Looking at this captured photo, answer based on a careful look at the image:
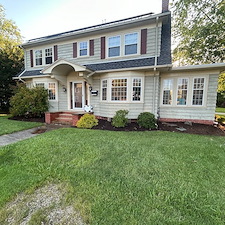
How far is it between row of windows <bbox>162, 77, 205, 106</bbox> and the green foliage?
8043mm

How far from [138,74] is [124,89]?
1143mm

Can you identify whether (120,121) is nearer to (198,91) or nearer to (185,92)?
(185,92)

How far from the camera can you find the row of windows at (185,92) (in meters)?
7.54

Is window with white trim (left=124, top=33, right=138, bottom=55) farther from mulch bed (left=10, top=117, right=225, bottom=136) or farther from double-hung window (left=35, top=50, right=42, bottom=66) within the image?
double-hung window (left=35, top=50, right=42, bottom=66)

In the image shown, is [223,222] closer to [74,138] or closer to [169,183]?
[169,183]

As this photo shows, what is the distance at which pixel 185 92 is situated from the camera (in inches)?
309

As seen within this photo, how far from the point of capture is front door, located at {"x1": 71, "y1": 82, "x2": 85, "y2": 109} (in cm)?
947

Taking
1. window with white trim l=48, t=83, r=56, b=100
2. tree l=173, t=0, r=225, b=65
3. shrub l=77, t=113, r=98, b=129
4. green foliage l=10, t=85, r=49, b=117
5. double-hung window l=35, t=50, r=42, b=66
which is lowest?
shrub l=77, t=113, r=98, b=129

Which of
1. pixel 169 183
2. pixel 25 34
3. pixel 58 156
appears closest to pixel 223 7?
pixel 169 183

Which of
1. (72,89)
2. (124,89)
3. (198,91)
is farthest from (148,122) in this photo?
(72,89)

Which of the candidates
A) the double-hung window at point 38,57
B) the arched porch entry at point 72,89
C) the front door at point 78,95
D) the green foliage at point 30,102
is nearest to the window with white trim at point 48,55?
the double-hung window at point 38,57

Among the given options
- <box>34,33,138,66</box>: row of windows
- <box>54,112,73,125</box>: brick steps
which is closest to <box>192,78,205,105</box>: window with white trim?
<box>34,33,138,66</box>: row of windows

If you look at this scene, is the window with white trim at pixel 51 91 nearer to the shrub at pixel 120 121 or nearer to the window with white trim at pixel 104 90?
the window with white trim at pixel 104 90

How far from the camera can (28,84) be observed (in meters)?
11.1
